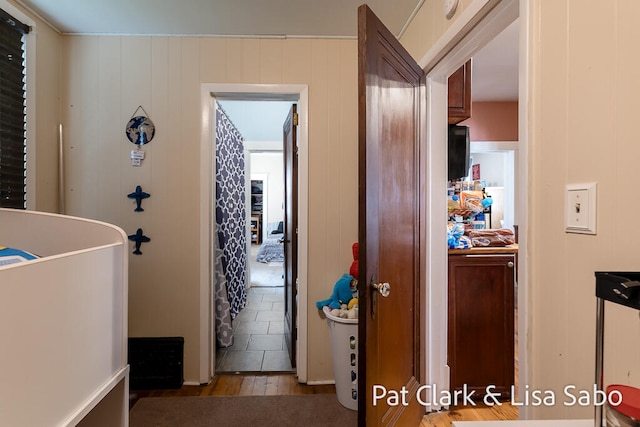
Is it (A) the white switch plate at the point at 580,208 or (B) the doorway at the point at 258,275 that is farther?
(B) the doorway at the point at 258,275

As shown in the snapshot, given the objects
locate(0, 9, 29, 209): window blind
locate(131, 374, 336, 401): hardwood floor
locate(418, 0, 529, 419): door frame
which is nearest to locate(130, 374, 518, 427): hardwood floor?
locate(131, 374, 336, 401): hardwood floor

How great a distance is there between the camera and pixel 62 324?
914 millimetres

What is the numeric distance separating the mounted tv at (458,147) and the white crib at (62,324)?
6.17ft

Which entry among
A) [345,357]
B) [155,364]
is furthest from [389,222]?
[155,364]

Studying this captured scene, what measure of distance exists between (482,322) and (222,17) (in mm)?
2456

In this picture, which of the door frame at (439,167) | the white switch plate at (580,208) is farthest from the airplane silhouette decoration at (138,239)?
the white switch plate at (580,208)

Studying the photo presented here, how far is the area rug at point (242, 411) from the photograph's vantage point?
178 centimetres

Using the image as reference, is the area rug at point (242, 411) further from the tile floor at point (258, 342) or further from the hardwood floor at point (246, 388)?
the tile floor at point (258, 342)

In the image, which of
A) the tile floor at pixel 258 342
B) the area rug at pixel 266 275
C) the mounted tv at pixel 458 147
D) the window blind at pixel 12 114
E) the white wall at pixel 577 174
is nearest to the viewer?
the white wall at pixel 577 174

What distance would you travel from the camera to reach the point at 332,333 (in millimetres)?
1923

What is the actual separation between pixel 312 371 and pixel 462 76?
217 centimetres

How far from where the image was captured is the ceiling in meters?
1.80

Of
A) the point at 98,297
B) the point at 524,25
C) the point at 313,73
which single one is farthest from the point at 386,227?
the point at 313,73

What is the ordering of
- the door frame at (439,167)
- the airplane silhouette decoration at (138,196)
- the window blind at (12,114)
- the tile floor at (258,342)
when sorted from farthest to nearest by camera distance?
1. the tile floor at (258,342)
2. the airplane silhouette decoration at (138,196)
3. the window blind at (12,114)
4. the door frame at (439,167)
